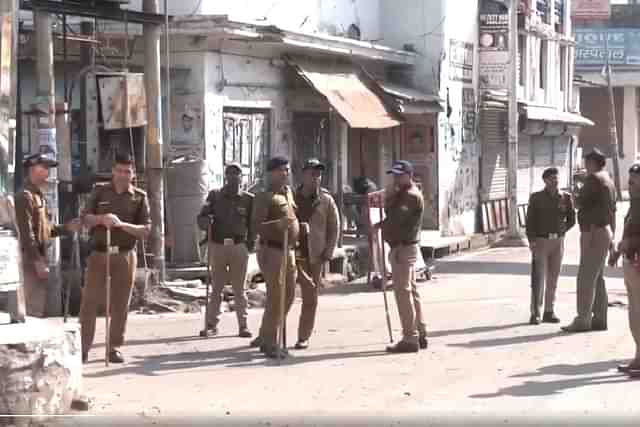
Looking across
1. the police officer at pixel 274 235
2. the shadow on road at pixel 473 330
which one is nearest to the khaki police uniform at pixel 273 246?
the police officer at pixel 274 235

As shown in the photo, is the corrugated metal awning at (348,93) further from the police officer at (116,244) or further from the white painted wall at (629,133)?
the white painted wall at (629,133)

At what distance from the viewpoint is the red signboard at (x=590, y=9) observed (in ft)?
142

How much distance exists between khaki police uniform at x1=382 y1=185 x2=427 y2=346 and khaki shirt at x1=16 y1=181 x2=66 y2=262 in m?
3.20

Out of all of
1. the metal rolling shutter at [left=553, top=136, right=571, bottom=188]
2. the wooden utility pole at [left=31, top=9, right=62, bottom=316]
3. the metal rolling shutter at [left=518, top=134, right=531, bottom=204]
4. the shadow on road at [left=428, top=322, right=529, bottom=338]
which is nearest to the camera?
the shadow on road at [left=428, top=322, right=529, bottom=338]

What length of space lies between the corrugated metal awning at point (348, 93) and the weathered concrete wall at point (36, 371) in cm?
1094

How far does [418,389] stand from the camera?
31.6 feet

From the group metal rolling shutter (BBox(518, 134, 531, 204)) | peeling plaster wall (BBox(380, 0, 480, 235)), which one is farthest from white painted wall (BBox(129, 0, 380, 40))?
metal rolling shutter (BBox(518, 134, 531, 204))

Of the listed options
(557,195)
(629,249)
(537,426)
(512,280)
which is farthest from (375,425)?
(512,280)

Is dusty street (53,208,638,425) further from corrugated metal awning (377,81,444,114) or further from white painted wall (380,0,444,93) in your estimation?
white painted wall (380,0,444,93)

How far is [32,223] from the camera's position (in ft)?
33.3

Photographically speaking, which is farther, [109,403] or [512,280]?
[512,280]

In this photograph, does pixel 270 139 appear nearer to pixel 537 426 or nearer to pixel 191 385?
pixel 191 385

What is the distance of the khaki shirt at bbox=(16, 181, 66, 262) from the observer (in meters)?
10.0

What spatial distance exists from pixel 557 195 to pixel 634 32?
38.4m
